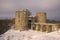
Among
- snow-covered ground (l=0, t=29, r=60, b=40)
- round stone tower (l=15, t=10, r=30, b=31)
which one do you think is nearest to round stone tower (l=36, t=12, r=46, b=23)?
round stone tower (l=15, t=10, r=30, b=31)

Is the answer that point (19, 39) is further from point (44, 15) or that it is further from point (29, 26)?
point (44, 15)

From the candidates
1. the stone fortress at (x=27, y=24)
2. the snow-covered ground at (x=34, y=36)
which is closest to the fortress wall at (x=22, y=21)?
the stone fortress at (x=27, y=24)

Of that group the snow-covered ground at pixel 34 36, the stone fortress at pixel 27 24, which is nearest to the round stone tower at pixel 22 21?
the stone fortress at pixel 27 24

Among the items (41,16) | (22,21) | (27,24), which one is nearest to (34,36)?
(22,21)

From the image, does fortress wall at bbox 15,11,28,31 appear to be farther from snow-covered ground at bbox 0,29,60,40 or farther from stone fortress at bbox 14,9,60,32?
snow-covered ground at bbox 0,29,60,40

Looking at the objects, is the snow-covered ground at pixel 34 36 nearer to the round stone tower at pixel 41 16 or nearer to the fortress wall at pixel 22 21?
the fortress wall at pixel 22 21

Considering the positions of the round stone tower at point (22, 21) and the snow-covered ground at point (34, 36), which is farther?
the round stone tower at point (22, 21)

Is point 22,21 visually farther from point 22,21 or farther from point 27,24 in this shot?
point 27,24

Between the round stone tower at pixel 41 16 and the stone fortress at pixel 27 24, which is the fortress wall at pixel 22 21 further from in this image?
the round stone tower at pixel 41 16

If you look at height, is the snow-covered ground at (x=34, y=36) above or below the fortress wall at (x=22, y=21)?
below

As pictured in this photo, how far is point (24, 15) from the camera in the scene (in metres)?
24.9

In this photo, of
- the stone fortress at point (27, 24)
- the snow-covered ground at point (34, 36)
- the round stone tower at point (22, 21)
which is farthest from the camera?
the round stone tower at point (22, 21)

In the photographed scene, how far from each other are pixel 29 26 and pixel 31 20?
1222 millimetres

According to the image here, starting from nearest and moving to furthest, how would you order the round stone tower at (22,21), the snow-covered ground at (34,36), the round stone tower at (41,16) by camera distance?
the snow-covered ground at (34,36) < the round stone tower at (22,21) < the round stone tower at (41,16)
